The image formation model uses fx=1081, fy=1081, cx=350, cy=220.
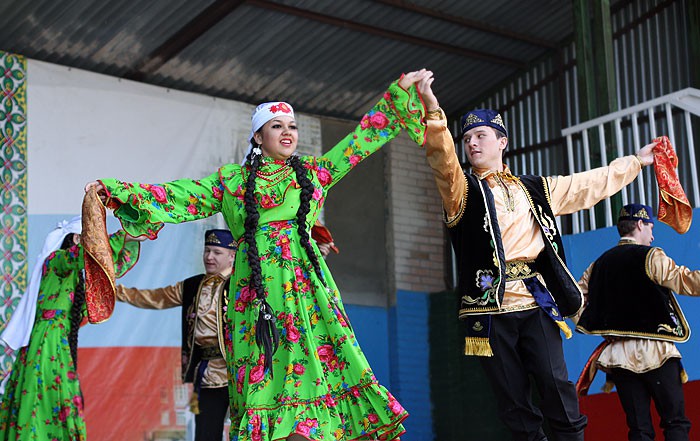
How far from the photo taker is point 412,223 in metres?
10.1

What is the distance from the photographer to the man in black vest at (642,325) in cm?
545

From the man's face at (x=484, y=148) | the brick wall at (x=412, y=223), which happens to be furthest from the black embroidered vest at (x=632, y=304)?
the brick wall at (x=412, y=223)

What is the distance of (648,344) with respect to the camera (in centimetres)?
551

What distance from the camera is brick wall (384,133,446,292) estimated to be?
999cm

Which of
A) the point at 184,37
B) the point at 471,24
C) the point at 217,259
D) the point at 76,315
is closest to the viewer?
the point at 76,315

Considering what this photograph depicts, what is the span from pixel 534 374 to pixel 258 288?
43.3 inches

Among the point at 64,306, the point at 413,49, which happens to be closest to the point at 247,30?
the point at 413,49

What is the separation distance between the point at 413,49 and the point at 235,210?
5.50 meters

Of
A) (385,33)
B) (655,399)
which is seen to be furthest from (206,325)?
(385,33)

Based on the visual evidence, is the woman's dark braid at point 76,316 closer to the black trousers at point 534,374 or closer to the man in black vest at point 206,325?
the man in black vest at point 206,325

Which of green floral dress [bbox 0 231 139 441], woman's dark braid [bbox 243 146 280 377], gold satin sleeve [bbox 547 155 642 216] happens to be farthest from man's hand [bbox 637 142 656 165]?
green floral dress [bbox 0 231 139 441]

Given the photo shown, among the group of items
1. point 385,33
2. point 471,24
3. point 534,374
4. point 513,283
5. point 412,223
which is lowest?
point 534,374

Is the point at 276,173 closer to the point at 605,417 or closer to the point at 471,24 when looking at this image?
the point at 605,417

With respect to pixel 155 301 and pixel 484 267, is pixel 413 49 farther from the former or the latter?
pixel 484 267
